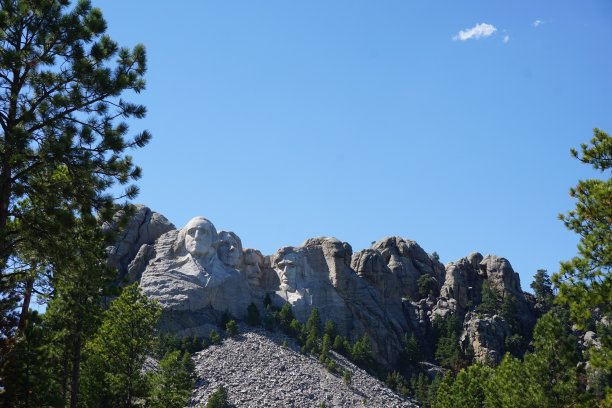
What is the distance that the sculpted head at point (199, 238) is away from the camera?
97375mm

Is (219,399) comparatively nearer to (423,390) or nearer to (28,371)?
(423,390)

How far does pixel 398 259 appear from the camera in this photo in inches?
4579

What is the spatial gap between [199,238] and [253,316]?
38.7 feet

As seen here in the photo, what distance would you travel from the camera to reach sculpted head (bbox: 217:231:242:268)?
100688 mm

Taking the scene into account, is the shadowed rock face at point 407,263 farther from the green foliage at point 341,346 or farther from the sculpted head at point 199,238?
the sculpted head at point 199,238

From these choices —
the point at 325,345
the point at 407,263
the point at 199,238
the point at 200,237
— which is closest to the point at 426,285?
the point at 407,263

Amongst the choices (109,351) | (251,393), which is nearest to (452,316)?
(251,393)

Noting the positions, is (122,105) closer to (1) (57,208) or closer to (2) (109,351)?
(1) (57,208)

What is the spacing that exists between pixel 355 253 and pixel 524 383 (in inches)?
3005

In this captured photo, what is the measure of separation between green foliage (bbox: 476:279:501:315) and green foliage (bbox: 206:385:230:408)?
1810 inches

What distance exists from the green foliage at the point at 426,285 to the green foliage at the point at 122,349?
80161mm

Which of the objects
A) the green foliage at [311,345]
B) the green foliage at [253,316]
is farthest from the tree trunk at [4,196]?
the green foliage at [253,316]

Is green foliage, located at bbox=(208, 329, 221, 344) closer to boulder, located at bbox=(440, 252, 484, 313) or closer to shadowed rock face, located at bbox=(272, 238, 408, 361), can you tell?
shadowed rock face, located at bbox=(272, 238, 408, 361)

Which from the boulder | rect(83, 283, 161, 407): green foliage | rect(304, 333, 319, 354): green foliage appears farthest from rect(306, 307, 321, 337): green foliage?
rect(83, 283, 161, 407): green foliage
